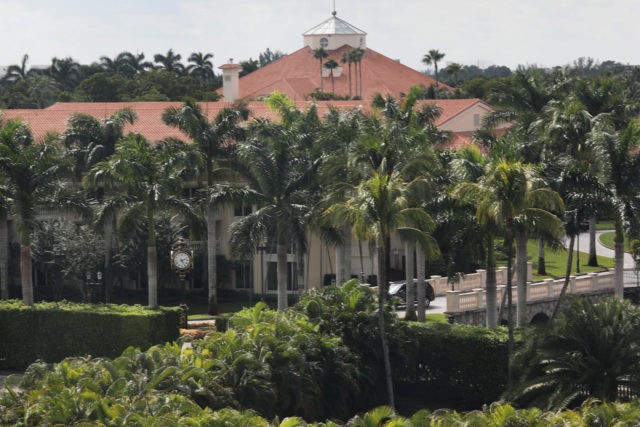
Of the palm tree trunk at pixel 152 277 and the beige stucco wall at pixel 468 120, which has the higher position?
the beige stucco wall at pixel 468 120

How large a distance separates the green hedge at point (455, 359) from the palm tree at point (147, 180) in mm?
11571

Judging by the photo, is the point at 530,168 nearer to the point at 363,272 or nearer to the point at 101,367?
the point at 101,367

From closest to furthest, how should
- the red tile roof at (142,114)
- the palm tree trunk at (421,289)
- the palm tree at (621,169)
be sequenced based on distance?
the palm tree at (621,169) < the palm tree trunk at (421,289) < the red tile roof at (142,114)

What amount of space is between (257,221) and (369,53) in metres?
94.3

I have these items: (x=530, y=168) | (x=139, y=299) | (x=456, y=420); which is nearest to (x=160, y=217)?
(x=139, y=299)

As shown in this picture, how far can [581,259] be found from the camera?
7019 cm

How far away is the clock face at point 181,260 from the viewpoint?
Answer: 5294cm

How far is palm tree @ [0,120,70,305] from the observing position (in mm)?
44906

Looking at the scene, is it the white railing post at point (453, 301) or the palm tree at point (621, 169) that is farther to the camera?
the white railing post at point (453, 301)

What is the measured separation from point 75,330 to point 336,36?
99.8 metres

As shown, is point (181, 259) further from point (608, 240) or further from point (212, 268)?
point (608, 240)

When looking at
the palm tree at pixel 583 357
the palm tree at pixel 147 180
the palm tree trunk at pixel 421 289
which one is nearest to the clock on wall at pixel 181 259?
the palm tree at pixel 147 180

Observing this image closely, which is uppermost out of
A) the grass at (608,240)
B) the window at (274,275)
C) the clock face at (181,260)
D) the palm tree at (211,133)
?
the palm tree at (211,133)

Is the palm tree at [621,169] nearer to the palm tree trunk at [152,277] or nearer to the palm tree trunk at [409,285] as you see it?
the palm tree trunk at [409,285]
